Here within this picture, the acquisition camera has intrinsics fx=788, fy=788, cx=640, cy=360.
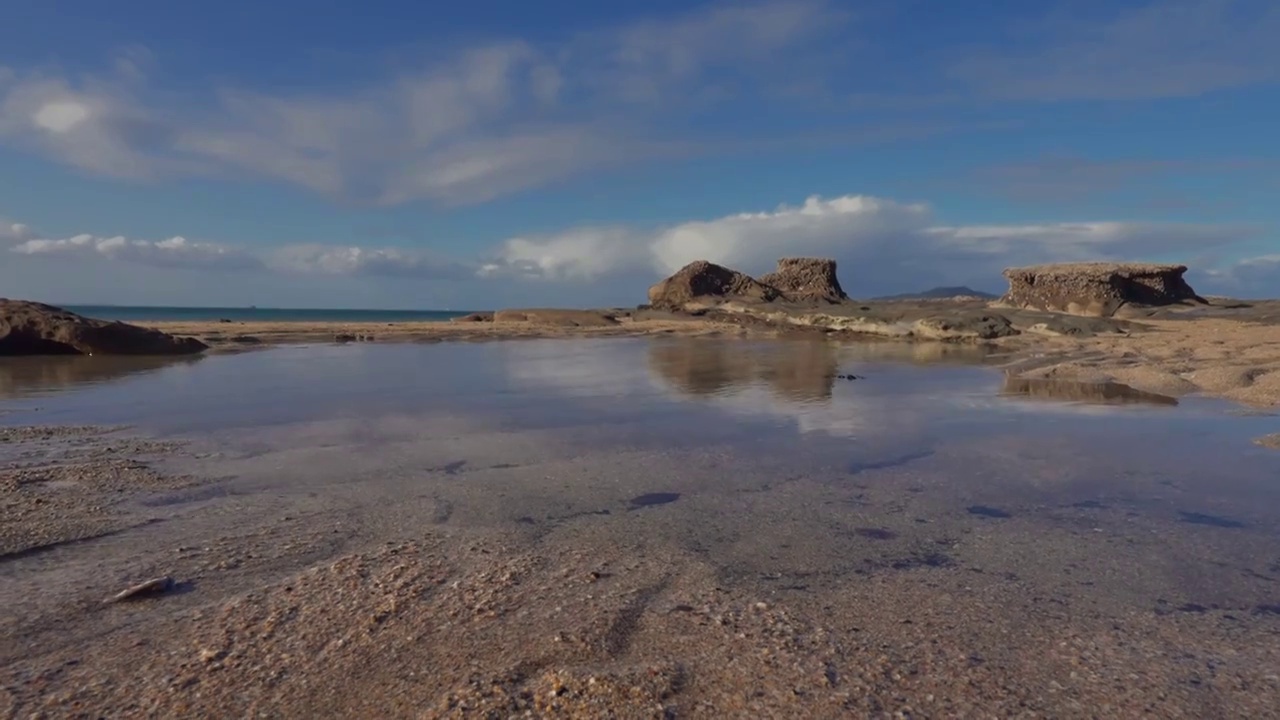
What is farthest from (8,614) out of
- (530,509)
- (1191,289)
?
(1191,289)

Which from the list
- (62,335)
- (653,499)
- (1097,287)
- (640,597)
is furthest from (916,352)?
(62,335)

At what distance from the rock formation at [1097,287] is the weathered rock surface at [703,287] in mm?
9993

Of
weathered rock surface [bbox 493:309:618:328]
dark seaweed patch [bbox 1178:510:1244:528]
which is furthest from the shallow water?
weathered rock surface [bbox 493:309:618:328]

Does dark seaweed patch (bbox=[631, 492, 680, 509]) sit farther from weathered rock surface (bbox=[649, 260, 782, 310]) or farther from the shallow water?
weathered rock surface (bbox=[649, 260, 782, 310])

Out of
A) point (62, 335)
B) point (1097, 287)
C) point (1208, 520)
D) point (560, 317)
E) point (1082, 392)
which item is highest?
point (1097, 287)

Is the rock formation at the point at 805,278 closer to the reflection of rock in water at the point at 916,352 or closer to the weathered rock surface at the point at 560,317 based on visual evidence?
the weathered rock surface at the point at 560,317

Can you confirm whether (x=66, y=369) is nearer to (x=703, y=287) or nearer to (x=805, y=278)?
(x=703, y=287)

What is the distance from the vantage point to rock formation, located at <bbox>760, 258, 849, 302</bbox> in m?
35.4

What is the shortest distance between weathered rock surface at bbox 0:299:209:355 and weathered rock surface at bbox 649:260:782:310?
20.5 m

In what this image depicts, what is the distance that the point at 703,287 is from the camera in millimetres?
34812

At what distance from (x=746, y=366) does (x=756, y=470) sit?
9567mm

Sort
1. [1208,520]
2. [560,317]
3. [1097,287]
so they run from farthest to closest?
[560,317] → [1097,287] → [1208,520]

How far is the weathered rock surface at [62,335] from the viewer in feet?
55.1

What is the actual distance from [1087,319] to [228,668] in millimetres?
25495
